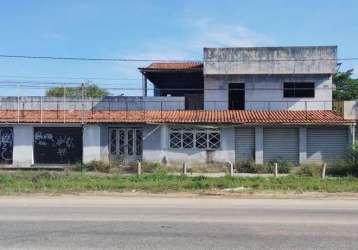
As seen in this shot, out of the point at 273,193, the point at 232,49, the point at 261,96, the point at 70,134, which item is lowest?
the point at 273,193

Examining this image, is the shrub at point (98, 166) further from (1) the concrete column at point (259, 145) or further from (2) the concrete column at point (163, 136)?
(1) the concrete column at point (259, 145)

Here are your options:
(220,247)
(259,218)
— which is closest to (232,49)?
(259,218)

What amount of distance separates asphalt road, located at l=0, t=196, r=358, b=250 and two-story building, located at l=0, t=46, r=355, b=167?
18412 mm

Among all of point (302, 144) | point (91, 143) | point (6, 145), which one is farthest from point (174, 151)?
point (6, 145)

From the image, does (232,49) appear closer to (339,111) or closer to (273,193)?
(339,111)

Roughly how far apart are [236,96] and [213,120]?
15.7 feet

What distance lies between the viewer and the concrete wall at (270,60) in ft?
126

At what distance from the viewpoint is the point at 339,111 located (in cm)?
3862

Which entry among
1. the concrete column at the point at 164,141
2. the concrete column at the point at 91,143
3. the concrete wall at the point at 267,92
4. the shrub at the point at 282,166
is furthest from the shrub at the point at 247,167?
the concrete column at the point at 91,143

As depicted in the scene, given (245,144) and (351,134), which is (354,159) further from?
(245,144)

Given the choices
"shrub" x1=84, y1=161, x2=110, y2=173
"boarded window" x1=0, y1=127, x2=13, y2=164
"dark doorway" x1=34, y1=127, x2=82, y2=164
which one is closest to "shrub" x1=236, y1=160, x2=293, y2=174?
"shrub" x1=84, y1=161, x2=110, y2=173

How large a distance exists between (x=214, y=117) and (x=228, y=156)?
103 inches

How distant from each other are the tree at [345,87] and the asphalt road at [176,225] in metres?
45.5

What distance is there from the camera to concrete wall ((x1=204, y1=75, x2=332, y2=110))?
38.8 metres
